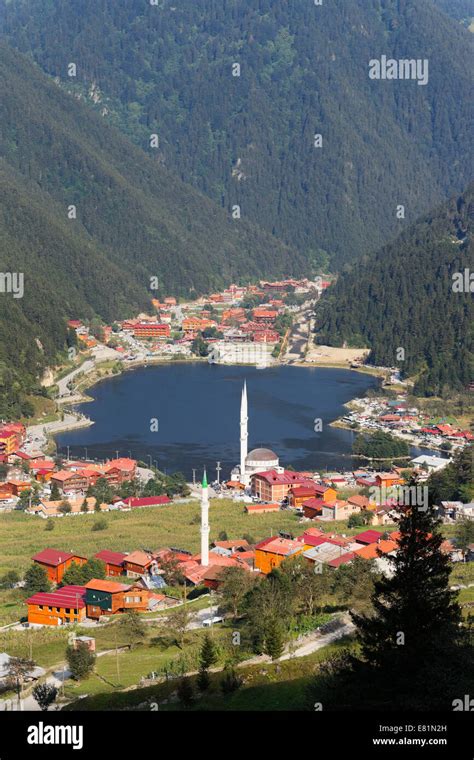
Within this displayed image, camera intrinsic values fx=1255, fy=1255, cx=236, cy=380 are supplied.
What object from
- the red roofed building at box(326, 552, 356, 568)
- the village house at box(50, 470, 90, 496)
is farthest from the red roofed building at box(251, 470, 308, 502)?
the red roofed building at box(326, 552, 356, 568)

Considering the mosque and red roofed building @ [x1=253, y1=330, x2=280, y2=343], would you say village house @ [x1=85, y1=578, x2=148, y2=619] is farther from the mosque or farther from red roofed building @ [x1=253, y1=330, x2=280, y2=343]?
red roofed building @ [x1=253, y1=330, x2=280, y2=343]

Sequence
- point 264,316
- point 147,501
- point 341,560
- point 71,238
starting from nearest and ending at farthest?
point 341,560, point 147,501, point 264,316, point 71,238

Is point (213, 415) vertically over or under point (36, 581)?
over

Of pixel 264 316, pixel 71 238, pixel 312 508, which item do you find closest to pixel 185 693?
pixel 312 508

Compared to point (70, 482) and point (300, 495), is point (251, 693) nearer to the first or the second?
point (300, 495)

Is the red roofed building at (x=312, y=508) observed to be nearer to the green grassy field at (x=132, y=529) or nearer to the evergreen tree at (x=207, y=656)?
the green grassy field at (x=132, y=529)
